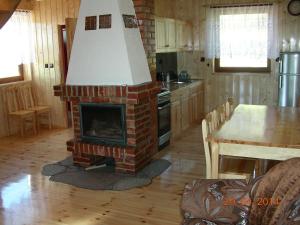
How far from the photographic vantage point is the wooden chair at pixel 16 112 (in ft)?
19.1

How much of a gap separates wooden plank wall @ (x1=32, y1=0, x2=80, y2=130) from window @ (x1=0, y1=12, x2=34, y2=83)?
16 centimetres

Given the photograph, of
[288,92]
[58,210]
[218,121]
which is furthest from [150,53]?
[288,92]

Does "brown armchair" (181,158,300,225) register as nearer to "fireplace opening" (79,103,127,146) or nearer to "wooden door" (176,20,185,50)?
"fireplace opening" (79,103,127,146)

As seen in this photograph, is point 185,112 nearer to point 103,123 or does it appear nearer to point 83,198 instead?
point 103,123

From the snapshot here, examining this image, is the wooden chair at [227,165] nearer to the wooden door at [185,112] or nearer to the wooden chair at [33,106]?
the wooden door at [185,112]

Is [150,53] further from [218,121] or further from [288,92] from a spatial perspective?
[288,92]

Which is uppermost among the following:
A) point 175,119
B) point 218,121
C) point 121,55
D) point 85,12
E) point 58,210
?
point 85,12

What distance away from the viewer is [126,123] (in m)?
3.95

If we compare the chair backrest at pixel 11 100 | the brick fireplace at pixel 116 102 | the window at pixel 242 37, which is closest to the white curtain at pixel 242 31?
the window at pixel 242 37

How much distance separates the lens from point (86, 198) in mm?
3375

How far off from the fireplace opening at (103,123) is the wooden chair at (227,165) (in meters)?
1.43

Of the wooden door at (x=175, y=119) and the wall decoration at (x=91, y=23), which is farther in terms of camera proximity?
the wooden door at (x=175, y=119)

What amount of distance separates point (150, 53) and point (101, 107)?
1062 mm

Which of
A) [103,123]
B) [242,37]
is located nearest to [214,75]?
[242,37]
